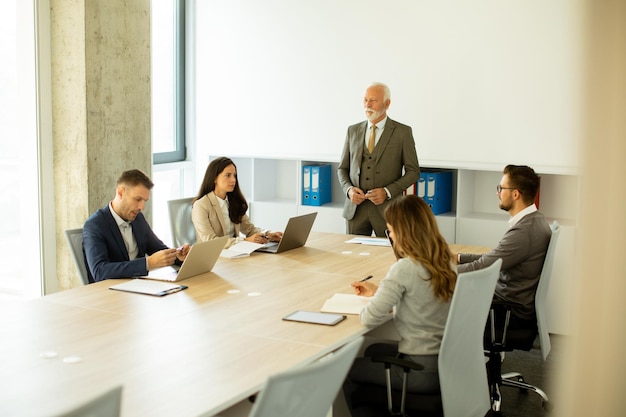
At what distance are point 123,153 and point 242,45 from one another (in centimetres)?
180

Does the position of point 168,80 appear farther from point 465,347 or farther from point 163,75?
point 465,347

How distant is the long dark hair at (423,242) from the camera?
3070mm

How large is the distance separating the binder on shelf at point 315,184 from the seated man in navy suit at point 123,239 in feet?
8.62

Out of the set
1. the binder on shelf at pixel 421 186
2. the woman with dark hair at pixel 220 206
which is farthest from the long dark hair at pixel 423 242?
the binder on shelf at pixel 421 186

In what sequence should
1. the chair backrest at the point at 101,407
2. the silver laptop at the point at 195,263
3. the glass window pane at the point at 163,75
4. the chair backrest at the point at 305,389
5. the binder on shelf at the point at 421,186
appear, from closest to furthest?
1. the chair backrest at the point at 101,407
2. the chair backrest at the point at 305,389
3. the silver laptop at the point at 195,263
4. the binder on shelf at the point at 421,186
5. the glass window pane at the point at 163,75

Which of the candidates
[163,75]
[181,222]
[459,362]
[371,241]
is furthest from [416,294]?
[163,75]

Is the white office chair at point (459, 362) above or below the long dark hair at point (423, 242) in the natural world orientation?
below

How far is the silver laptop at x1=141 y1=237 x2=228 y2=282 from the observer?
3.85m

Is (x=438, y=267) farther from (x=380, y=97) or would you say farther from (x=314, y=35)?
(x=314, y=35)

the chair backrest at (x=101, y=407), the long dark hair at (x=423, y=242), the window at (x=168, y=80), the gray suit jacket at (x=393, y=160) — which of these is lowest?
the chair backrest at (x=101, y=407)

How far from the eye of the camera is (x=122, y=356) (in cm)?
267

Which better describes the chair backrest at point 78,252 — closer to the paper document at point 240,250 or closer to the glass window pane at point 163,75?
the paper document at point 240,250

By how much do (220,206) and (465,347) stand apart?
7.72 feet

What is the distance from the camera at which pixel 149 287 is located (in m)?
3.68
